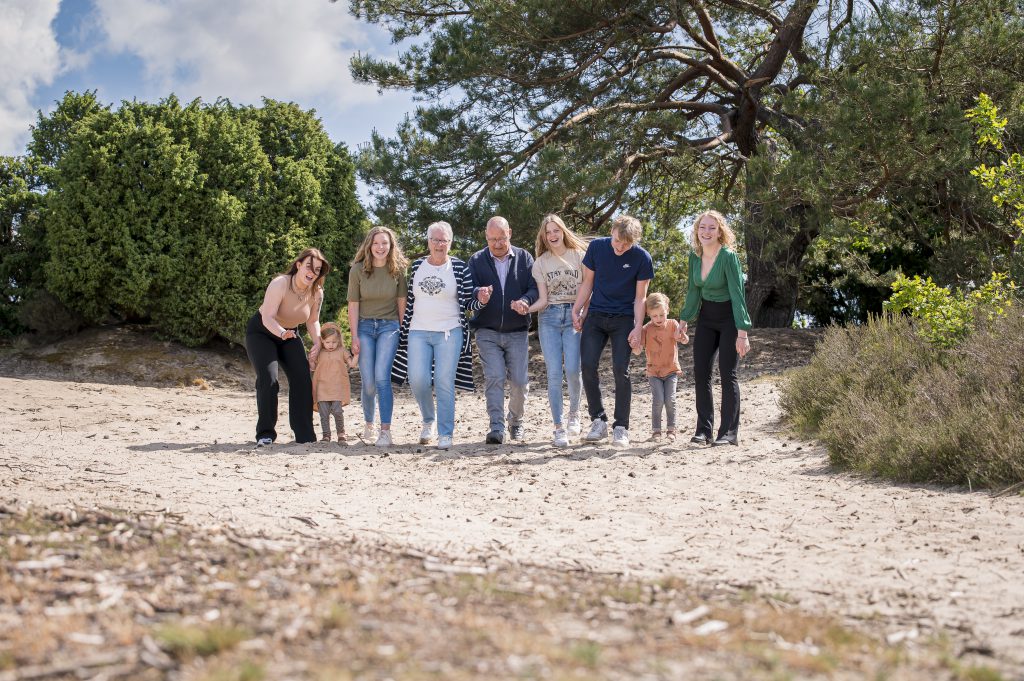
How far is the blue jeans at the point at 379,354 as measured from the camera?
8516mm

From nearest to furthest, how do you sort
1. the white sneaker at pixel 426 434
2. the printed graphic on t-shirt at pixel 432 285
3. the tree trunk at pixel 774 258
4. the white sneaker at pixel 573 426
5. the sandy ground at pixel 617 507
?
the sandy ground at pixel 617 507 < the printed graphic on t-shirt at pixel 432 285 < the white sneaker at pixel 426 434 < the white sneaker at pixel 573 426 < the tree trunk at pixel 774 258

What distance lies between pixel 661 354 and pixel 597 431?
894 mm

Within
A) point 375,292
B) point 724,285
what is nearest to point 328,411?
point 375,292

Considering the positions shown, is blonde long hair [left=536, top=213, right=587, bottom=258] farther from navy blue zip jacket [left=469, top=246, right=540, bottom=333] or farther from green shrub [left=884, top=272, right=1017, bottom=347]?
green shrub [left=884, top=272, right=1017, bottom=347]

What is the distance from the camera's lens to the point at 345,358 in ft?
29.1

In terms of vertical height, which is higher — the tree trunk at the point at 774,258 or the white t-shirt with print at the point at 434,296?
the tree trunk at the point at 774,258

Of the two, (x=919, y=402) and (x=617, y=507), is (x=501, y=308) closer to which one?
(x=617, y=507)

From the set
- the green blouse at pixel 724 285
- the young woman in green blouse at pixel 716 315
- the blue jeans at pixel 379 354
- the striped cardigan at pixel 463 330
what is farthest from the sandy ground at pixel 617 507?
the green blouse at pixel 724 285

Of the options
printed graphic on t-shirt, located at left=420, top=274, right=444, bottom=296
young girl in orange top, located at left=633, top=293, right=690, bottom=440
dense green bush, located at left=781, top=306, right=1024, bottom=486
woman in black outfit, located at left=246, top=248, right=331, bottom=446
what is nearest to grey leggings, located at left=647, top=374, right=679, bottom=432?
young girl in orange top, located at left=633, top=293, right=690, bottom=440

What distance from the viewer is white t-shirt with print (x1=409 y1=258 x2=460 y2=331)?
8258 mm

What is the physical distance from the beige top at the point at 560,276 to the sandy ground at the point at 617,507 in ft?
4.36

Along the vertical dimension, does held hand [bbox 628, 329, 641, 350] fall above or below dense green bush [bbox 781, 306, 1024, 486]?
above

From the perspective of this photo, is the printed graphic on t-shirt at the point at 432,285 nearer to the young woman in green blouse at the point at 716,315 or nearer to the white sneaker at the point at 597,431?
the white sneaker at the point at 597,431

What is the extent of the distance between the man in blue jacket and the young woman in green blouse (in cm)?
143
